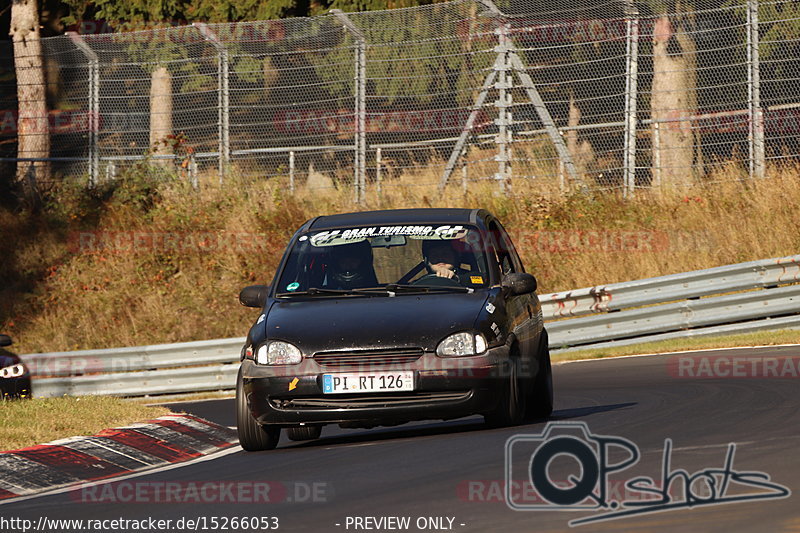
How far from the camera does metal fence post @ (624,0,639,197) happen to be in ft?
76.2

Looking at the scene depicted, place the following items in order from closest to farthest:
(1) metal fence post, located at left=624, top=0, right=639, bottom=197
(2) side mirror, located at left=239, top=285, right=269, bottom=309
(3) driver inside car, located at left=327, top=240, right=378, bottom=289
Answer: (3) driver inside car, located at left=327, top=240, right=378, bottom=289 < (2) side mirror, located at left=239, top=285, right=269, bottom=309 < (1) metal fence post, located at left=624, top=0, right=639, bottom=197

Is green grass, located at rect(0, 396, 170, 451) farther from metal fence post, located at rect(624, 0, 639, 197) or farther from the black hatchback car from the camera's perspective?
metal fence post, located at rect(624, 0, 639, 197)

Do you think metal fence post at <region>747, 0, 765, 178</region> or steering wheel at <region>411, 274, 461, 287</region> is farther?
metal fence post at <region>747, 0, 765, 178</region>

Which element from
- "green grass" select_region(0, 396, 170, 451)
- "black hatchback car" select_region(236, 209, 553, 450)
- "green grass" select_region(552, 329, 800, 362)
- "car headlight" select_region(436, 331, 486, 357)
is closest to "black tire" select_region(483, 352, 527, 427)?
"black hatchback car" select_region(236, 209, 553, 450)

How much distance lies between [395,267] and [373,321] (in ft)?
4.72

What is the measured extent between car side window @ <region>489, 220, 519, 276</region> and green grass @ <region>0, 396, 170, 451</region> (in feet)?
11.0

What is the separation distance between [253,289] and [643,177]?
1390 centimetres

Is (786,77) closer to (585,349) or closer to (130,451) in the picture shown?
(585,349)

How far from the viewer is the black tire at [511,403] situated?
10.3 meters

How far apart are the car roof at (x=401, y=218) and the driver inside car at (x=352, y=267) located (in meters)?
0.32

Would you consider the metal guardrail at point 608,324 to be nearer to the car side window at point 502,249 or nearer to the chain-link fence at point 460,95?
the chain-link fence at point 460,95

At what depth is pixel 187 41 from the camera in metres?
25.9

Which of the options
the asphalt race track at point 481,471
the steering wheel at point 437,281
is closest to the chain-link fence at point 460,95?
the asphalt race track at point 481,471

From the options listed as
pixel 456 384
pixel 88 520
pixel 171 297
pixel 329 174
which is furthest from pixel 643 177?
pixel 88 520
